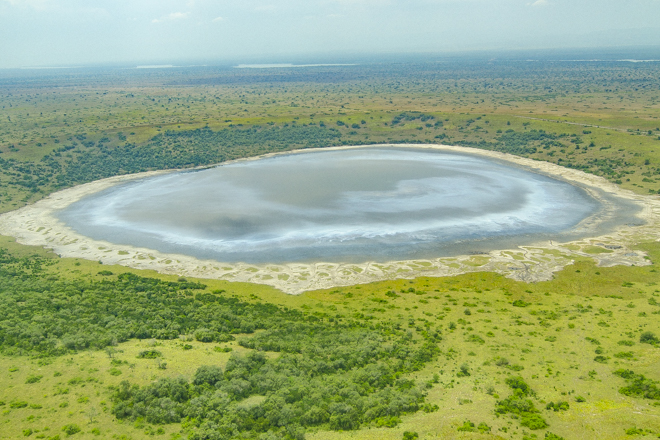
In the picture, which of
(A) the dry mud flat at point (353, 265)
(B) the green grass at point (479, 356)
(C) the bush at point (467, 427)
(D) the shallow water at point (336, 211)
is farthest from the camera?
(D) the shallow water at point (336, 211)

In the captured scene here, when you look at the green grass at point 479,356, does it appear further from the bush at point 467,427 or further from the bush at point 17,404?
the bush at point 467,427

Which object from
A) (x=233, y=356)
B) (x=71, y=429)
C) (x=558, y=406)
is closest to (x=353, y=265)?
(x=233, y=356)

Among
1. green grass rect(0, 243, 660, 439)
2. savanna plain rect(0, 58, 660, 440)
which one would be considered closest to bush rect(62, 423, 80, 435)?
savanna plain rect(0, 58, 660, 440)

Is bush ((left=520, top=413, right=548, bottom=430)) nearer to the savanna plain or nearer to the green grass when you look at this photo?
the savanna plain

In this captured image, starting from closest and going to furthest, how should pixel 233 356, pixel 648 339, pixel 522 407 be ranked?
pixel 522 407 → pixel 233 356 → pixel 648 339

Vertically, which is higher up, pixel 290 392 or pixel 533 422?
pixel 290 392

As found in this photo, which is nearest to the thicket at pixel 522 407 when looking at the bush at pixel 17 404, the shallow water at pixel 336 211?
the shallow water at pixel 336 211

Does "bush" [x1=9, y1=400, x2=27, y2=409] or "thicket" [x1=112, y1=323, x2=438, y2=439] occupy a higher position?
→ "bush" [x1=9, y1=400, x2=27, y2=409]

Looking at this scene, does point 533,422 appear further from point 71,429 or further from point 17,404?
point 17,404
